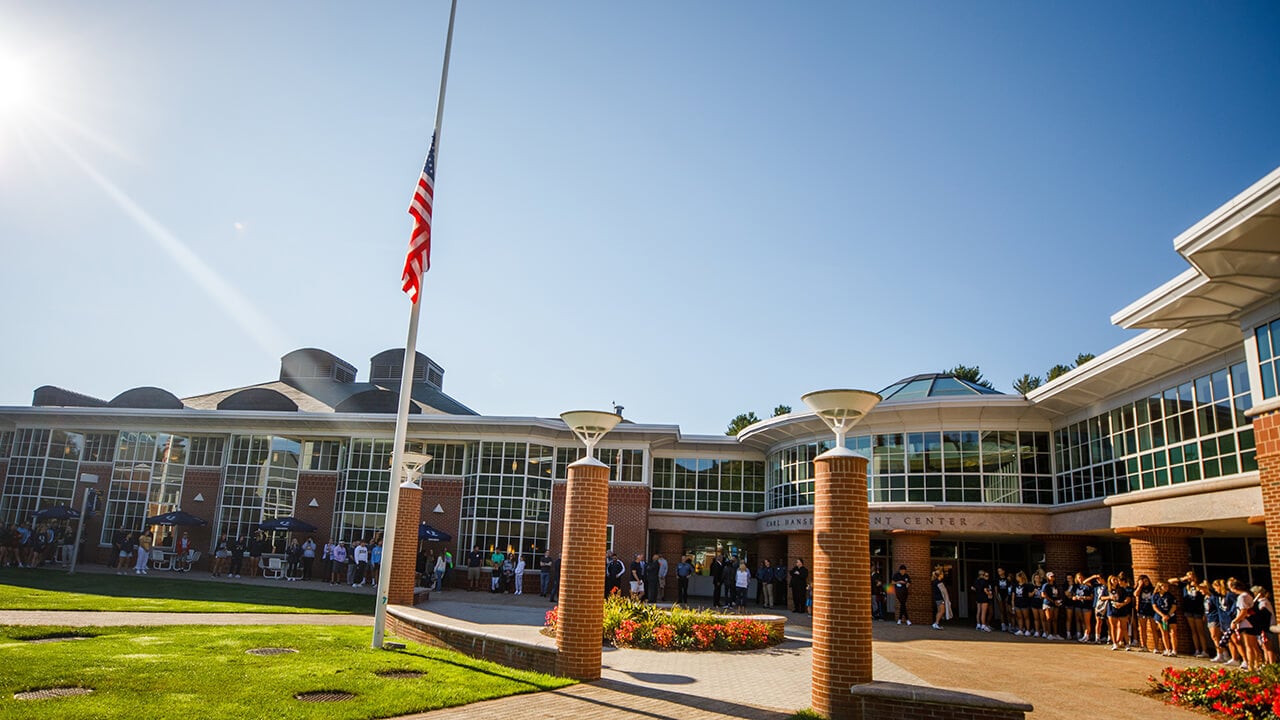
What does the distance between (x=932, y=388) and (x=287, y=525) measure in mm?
21764

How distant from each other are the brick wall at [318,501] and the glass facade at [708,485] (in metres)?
11.8

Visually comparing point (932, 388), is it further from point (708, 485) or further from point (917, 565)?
point (708, 485)

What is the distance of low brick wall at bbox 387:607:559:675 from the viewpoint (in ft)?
35.1

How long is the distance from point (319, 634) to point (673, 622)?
235 inches

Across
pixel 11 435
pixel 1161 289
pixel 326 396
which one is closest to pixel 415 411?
pixel 326 396

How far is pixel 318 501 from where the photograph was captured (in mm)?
29922

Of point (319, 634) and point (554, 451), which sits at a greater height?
point (554, 451)

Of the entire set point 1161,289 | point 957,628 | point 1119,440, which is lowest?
point 957,628

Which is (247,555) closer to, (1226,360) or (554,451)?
(554,451)

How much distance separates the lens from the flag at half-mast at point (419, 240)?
12.5 meters

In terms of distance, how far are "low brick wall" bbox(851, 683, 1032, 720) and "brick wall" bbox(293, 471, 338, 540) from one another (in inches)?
1001

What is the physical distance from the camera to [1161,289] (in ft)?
45.0

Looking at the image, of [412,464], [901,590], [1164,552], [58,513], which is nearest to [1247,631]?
[1164,552]

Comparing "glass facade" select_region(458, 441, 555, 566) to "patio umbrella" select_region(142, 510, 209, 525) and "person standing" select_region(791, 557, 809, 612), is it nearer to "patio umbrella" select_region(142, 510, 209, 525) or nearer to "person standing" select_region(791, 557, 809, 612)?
"person standing" select_region(791, 557, 809, 612)
